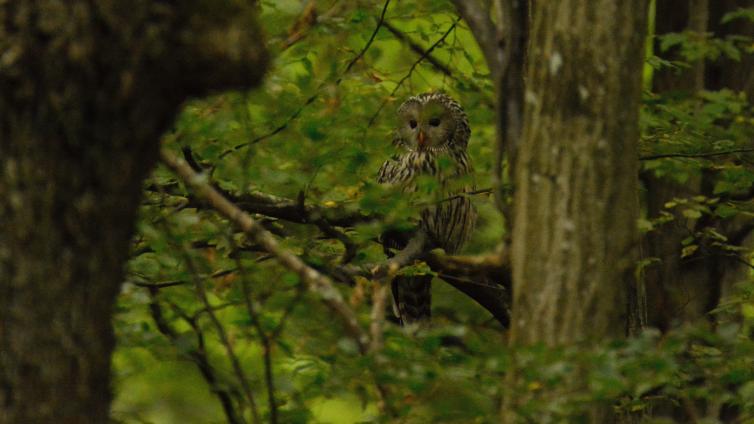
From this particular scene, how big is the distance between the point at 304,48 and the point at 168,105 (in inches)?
142

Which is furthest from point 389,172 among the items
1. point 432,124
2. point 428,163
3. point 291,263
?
point 291,263

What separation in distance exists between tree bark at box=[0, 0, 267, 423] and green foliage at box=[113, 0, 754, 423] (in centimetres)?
57

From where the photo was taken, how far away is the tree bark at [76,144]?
231 centimetres

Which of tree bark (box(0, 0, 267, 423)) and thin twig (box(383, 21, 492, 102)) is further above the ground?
thin twig (box(383, 21, 492, 102))

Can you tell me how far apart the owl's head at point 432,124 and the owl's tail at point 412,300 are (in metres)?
0.86

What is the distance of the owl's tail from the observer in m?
7.64

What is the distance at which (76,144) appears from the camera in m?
2.36

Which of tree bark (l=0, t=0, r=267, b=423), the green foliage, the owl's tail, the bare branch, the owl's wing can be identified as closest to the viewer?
tree bark (l=0, t=0, r=267, b=423)

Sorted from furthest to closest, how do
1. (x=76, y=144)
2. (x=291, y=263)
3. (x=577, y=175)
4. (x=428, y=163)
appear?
(x=428, y=163) < (x=577, y=175) < (x=291, y=263) < (x=76, y=144)

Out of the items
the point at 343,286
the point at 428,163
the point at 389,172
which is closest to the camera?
the point at 343,286

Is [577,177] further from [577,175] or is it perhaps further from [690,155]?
[690,155]

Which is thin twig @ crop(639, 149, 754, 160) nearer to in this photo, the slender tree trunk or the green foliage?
the green foliage

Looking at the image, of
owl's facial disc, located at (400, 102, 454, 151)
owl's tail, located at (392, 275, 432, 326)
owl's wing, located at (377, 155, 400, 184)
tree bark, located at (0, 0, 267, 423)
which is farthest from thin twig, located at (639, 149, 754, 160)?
tree bark, located at (0, 0, 267, 423)

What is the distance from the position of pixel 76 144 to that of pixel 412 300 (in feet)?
17.7
